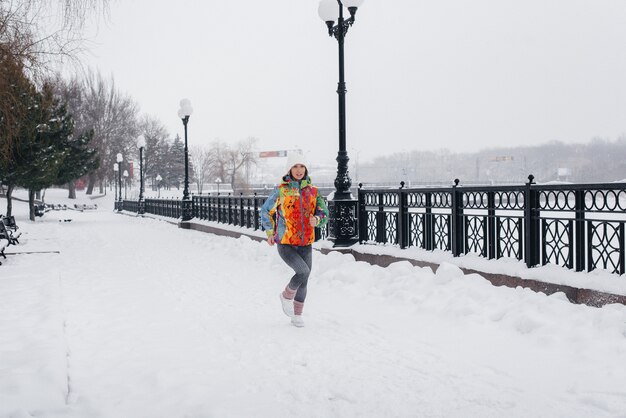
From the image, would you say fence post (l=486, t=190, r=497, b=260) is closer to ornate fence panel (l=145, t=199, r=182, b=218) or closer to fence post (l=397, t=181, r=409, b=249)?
fence post (l=397, t=181, r=409, b=249)

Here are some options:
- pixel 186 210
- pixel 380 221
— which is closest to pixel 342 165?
pixel 380 221

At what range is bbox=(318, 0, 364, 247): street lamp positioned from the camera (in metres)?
11.6

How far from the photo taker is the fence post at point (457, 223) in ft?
→ 29.8

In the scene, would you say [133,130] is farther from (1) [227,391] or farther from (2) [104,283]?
(1) [227,391]

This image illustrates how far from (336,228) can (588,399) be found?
7.53m

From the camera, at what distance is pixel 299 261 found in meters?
6.58

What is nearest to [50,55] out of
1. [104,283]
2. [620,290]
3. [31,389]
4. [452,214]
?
[104,283]

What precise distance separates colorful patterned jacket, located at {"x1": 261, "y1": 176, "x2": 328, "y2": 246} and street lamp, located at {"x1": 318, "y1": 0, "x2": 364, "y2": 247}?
16.2 ft

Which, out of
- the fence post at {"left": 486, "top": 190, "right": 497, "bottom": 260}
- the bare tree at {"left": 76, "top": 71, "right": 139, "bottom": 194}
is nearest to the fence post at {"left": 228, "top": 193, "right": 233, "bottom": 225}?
the fence post at {"left": 486, "top": 190, "right": 497, "bottom": 260}

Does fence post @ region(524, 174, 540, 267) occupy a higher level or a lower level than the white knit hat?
lower

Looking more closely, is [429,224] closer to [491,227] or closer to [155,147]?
[491,227]

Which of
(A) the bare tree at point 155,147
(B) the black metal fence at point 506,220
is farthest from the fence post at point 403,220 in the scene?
(A) the bare tree at point 155,147

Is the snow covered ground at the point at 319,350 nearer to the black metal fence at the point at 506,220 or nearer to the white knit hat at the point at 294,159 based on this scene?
the black metal fence at the point at 506,220

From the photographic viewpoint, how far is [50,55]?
1118cm
